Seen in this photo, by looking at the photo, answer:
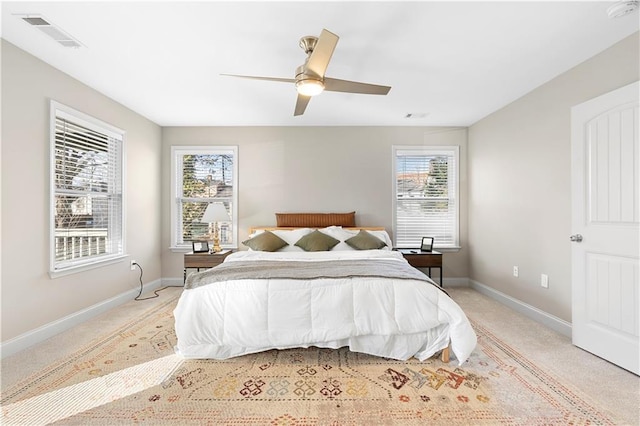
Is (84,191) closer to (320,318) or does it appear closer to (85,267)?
(85,267)

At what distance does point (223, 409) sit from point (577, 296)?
3.01m

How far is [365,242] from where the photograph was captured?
13.6ft

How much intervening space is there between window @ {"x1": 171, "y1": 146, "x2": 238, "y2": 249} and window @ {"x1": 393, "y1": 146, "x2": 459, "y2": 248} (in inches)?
108

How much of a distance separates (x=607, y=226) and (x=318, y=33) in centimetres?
275

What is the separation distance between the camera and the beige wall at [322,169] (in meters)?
4.86

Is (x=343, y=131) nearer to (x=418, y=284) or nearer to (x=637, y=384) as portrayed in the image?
(x=418, y=284)

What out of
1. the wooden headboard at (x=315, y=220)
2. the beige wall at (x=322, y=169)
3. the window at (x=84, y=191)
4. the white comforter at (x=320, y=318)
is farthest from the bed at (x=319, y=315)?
the beige wall at (x=322, y=169)

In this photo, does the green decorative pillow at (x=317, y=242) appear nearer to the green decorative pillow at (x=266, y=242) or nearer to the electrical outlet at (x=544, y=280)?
the green decorative pillow at (x=266, y=242)

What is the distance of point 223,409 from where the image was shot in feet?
6.11

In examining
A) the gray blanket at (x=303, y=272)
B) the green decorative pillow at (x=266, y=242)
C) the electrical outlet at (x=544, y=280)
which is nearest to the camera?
the gray blanket at (x=303, y=272)

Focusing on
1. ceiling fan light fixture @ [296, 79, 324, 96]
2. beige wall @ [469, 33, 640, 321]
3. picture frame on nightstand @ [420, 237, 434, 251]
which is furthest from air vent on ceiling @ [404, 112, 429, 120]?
ceiling fan light fixture @ [296, 79, 324, 96]

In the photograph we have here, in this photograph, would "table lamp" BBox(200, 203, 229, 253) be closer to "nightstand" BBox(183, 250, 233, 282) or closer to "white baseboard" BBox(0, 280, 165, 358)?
"nightstand" BBox(183, 250, 233, 282)

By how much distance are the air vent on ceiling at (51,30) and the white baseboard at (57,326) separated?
2.49 metres

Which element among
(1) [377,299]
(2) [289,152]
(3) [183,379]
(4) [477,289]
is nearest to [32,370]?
(3) [183,379]
